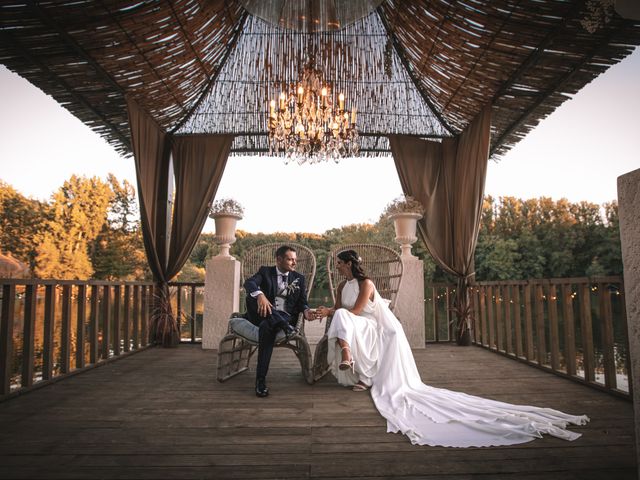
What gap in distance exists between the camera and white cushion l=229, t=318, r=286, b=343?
3100 millimetres

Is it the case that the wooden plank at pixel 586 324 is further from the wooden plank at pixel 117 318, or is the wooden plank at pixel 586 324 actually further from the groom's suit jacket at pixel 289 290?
the wooden plank at pixel 117 318

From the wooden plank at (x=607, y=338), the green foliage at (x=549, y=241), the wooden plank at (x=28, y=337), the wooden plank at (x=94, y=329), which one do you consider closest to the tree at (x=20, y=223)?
the wooden plank at (x=94, y=329)

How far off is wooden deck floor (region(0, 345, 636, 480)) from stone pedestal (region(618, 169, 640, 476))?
0.54 metres

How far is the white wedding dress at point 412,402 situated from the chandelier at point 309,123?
4.83 ft

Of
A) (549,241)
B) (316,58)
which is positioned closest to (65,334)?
(316,58)

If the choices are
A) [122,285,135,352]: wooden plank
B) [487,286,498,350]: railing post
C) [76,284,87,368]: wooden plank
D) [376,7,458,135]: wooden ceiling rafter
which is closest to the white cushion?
[76,284,87,368]: wooden plank

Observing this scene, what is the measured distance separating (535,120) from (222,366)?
15.2 feet

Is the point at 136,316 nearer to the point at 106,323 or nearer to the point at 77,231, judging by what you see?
the point at 106,323

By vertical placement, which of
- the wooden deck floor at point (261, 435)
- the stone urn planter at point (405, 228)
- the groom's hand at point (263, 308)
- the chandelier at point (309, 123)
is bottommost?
the wooden deck floor at point (261, 435)

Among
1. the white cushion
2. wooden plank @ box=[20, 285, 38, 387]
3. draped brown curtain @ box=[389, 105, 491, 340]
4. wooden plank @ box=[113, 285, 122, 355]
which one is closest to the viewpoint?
wooden plank @ box=[20, 285, 38, 387]

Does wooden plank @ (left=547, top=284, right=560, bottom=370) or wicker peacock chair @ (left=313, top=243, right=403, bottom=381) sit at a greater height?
wicker peacock chair @ (left=313, top=243, right=403, bottom=381)

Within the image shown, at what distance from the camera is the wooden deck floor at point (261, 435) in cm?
167

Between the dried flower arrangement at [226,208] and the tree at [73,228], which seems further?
the tree at [73,228]

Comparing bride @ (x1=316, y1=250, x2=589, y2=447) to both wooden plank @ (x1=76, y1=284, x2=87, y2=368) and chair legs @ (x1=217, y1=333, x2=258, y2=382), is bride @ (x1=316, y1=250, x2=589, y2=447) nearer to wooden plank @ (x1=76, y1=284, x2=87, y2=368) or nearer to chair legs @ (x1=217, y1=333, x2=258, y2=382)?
chair legs @ (x1=217, y1=333, x2=258, y2=382)
